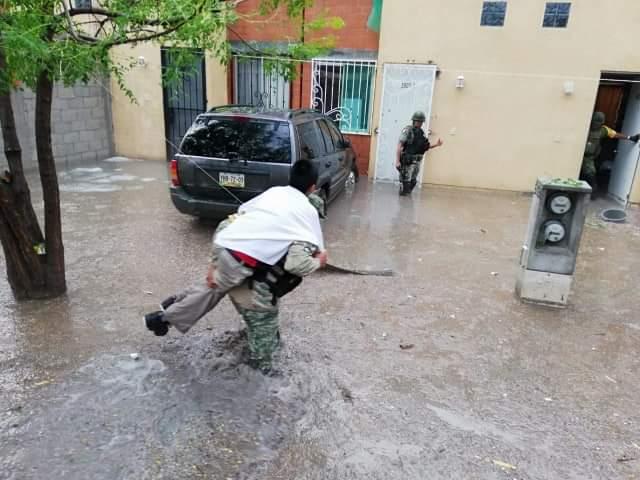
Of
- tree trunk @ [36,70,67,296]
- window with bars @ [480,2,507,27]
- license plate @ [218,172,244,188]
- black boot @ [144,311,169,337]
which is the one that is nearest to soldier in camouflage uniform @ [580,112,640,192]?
window with bars @ [480,2,507,27]

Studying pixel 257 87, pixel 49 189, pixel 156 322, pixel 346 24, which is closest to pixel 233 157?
pixel 49 189

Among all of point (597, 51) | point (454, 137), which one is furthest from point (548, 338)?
point (597, 51)

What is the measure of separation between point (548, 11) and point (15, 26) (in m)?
8.97

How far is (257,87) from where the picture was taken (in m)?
11.2

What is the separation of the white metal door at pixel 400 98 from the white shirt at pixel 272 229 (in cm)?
749

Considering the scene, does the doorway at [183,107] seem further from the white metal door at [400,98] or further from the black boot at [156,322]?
the black boot at [156,322]

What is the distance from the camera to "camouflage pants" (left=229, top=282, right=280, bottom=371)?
10.3 ft

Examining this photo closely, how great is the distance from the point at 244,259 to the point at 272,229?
10.5 inches

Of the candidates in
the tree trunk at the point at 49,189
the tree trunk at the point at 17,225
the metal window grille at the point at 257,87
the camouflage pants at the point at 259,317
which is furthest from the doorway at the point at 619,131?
the tree trunk at the point at 17,225

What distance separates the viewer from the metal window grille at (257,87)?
11062 mm

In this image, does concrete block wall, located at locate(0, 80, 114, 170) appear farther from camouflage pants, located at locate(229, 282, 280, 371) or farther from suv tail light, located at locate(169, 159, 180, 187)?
camouflage pants, located at locate(229, 282, 280, 371)

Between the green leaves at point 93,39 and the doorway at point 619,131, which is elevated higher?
the green leaves at point 93,39

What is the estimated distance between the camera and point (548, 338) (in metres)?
4.14

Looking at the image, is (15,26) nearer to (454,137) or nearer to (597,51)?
(454,137)
